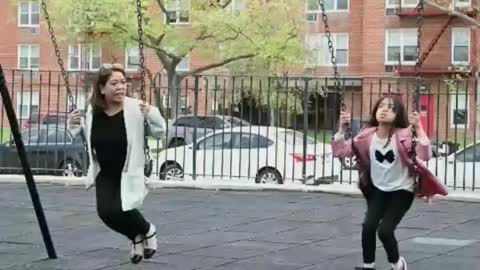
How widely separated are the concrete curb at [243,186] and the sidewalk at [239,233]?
229 mm

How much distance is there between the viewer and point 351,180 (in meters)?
14.6

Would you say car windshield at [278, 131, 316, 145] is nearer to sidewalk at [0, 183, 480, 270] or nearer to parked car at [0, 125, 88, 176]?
sidewalk at [0, 183, 480, 270]

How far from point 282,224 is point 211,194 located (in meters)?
3.68

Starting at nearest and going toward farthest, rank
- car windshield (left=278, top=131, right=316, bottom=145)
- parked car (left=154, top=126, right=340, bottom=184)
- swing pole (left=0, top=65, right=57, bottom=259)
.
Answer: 1. swing pole (left=0, top=65, right=57, bottom=259)
2. parked car (left=154, top=126, right=340, bottom=184)
3. car windshield (left=278, top=131, right=316, bottom=145)

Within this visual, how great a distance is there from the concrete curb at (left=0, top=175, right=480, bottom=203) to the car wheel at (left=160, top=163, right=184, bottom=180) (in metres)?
0.86

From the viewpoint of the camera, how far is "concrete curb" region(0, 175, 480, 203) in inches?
522

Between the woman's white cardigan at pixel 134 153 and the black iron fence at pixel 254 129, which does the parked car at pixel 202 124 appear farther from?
the woman's white cardigan at pixel 134 153

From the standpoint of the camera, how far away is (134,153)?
275 inches

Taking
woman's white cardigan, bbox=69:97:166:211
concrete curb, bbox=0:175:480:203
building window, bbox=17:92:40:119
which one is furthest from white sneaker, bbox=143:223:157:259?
building window, bbox=17:92:40:119

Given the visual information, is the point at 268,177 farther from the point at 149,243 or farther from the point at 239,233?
the point at 149,243

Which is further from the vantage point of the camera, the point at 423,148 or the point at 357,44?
the point at 357,44

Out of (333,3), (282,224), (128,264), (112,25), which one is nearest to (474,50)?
(333,3)

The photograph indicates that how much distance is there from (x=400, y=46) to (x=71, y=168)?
97.7 ft

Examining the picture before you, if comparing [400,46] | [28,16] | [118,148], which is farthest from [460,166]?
[28,16]
